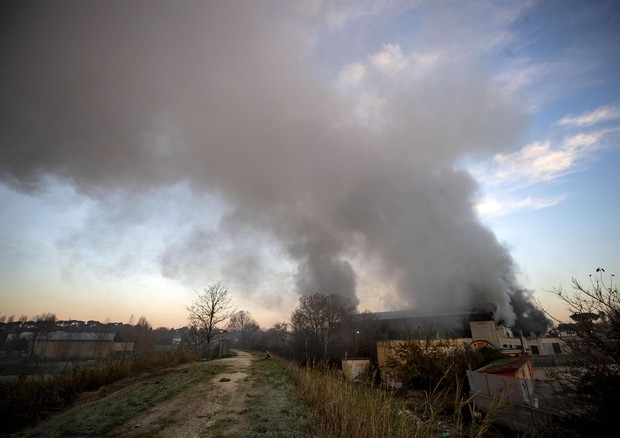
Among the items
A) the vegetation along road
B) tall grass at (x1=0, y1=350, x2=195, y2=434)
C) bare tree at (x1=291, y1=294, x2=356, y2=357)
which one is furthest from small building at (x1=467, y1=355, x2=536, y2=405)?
bare tree at (x1=291, y1=294, x2=356, y2=357)

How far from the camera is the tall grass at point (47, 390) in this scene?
29.7 ft

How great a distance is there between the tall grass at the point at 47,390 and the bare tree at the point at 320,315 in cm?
5530

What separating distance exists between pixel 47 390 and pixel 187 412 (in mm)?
6445

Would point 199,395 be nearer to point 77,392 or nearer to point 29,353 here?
point 77,392

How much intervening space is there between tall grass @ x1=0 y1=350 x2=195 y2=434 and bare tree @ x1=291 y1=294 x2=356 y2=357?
5530 centimetres

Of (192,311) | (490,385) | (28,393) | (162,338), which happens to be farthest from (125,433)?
(162,338)

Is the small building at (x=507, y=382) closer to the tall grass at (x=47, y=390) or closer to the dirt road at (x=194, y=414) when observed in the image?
the dirt road at (x=194, y=414)

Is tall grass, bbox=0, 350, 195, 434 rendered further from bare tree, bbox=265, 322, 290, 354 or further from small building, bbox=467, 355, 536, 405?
bare tree, bbox=265, 322, 290, 354

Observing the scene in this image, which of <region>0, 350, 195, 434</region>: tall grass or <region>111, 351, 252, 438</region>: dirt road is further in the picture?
<region>0, 350, 195, 434</region>: tall grass

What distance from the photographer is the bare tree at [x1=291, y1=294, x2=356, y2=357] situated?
66.7 m

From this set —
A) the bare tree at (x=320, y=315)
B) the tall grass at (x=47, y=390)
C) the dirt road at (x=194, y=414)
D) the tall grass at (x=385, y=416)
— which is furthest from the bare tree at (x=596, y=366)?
the bare tree at (x=320, y=315)

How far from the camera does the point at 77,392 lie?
37.8 ft

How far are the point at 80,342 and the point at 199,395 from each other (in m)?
75.7

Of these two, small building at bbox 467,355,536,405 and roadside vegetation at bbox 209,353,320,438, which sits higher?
roadside vegetation at bbox 209,353,320,438
